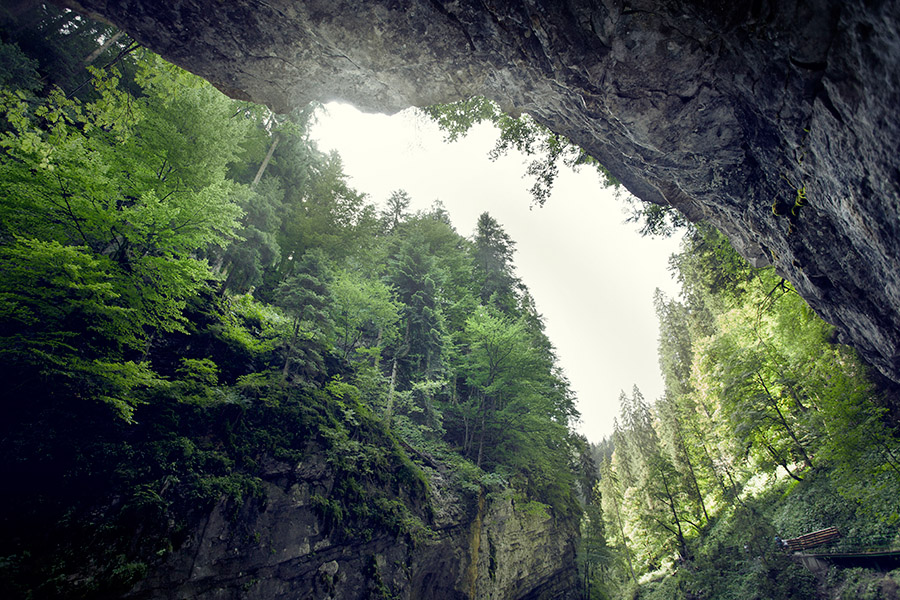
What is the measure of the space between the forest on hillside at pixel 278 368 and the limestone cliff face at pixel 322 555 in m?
0.32

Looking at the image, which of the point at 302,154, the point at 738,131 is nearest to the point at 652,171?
the point at 738,131

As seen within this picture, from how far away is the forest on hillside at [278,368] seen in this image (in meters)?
5.23

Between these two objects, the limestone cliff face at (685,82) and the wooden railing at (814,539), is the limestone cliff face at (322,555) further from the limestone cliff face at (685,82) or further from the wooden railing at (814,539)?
the wooden railing at (814,539)

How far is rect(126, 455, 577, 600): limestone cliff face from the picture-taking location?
563 centimetres

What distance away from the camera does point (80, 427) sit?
562 cm

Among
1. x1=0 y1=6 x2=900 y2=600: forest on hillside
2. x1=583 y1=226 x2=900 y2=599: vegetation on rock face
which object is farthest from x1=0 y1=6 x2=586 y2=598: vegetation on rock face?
x1=583 y1=226 x2=900 y2=599: vegetation on rock face

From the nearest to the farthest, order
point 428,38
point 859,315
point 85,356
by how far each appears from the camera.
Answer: point 859,315 → point 428,38 → point 85,356

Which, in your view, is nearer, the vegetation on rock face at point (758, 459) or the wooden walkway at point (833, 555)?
the vegetation on rock face at point (758, 459)

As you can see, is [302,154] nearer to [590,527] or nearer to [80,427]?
[80,427]

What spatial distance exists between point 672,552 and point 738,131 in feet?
95.6

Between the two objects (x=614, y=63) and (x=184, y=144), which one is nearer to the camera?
(x=614, y=63)

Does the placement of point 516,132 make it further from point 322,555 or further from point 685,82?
point 322,555

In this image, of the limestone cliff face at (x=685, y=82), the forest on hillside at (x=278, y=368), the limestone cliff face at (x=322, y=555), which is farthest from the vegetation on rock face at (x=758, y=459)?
the limestone cliff face at (x=322, y=555)

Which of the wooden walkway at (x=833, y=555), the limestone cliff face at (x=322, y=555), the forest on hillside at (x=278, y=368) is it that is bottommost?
the wooden walkway at (x=833, y=555)
